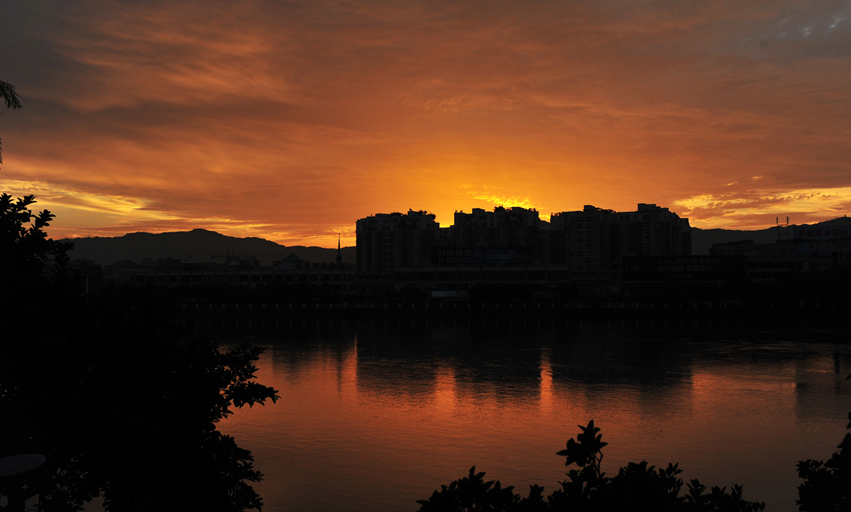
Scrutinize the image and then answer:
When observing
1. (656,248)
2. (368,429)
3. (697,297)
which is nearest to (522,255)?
(697,297)

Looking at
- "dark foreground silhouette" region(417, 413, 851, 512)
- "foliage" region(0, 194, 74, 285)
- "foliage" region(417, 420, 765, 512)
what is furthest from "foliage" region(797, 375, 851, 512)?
"foliage" region(0, 194, 74, 285)

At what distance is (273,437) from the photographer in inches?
1409

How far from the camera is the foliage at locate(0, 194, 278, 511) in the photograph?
37.3 ft

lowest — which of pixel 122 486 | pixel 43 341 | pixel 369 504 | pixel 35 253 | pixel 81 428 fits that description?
pixel 369 504

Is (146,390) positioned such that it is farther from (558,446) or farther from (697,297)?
(697,297)

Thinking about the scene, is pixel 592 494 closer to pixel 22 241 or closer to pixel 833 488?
Answer: pixel 833 488

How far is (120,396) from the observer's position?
37.7 feet

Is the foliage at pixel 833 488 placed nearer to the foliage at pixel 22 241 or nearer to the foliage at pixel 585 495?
the foliage at pixel 585 495

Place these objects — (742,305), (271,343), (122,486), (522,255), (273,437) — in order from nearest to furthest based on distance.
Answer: (122,486) → (273,437) → (271,343) → (742,305) → (522,255)

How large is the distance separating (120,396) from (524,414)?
3260cm

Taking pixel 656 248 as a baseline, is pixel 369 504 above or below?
below

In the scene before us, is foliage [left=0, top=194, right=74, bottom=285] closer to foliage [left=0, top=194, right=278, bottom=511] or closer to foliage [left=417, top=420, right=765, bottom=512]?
foliage [left=0, top=194, right=278, bottom=511]

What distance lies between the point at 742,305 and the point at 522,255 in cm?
Result: 5102

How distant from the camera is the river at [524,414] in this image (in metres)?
28.7
